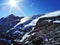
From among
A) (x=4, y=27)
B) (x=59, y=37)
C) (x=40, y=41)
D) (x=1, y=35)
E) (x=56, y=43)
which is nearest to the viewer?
(x=56, y=43)

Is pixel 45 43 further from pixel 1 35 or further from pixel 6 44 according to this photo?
pixel 1 35

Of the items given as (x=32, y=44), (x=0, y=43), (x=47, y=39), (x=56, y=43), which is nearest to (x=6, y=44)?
(x=0, y=43)

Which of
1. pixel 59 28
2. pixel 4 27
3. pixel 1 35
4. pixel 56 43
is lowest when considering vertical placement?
pixel 56 43

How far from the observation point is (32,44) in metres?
22.6

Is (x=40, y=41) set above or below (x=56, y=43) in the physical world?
above

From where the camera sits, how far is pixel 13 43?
39.4 meters

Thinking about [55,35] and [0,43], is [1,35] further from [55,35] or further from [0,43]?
[55,35]

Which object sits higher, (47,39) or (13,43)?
(13,43)

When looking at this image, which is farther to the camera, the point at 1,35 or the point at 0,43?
the point at 1,35

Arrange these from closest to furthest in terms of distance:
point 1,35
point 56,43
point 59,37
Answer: point 56,43 → point 59,37 → point 1,35

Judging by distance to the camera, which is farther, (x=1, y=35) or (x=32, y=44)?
(x=1, y=35)

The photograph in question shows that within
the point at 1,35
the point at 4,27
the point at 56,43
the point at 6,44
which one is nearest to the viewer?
the point at 56,43

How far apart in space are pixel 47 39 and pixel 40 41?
173 cm

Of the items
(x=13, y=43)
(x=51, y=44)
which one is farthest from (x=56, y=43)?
(x=13, y=43)
